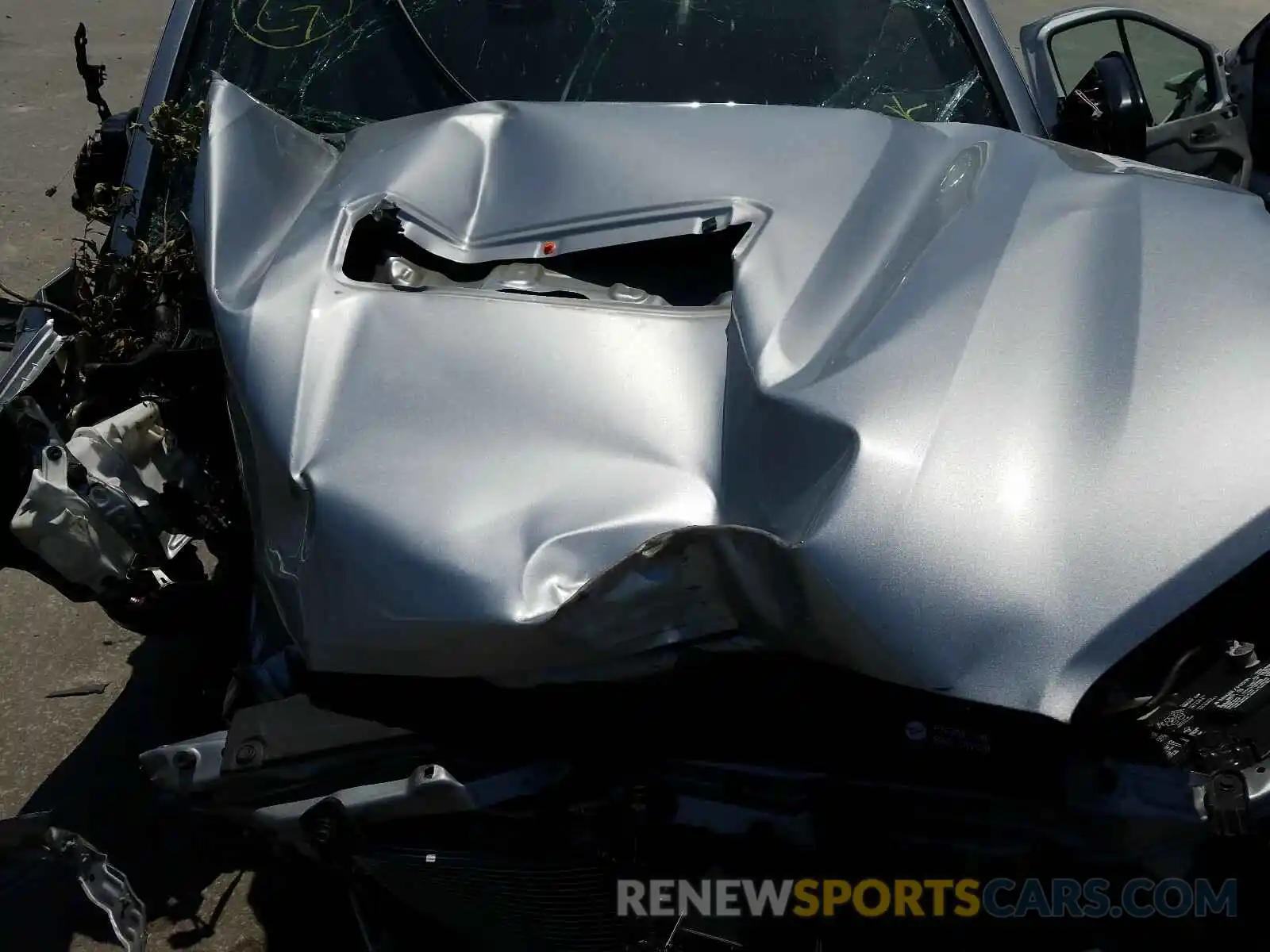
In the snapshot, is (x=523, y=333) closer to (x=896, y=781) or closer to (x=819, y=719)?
(x=819, y=719)

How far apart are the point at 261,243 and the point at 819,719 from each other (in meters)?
1.22

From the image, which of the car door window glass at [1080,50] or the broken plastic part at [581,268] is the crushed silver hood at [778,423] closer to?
the broken plastic part at [581,268]

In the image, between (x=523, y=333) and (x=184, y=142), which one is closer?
(x=523, y=333)

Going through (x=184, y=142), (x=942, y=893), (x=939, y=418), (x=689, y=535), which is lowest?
(x=942, y=893)

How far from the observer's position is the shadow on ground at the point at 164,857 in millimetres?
1970

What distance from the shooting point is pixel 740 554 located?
4.96 feet

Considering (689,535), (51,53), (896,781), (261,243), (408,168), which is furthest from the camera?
(51,53)

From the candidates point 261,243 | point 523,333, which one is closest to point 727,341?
point 523,333

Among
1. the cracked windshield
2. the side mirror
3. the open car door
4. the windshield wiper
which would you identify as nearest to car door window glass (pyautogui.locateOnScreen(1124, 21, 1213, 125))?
the open car door

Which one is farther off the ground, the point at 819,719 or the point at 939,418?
the point at 939,418

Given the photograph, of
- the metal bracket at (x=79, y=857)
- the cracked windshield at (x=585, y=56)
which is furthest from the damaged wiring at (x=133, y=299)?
the metal bracket at (x=79, y=857)

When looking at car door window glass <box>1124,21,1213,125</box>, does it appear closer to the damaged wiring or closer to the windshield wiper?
the windshield wiper

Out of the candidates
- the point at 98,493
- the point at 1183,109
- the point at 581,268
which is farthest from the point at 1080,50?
the point at 98,493

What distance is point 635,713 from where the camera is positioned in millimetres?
1673
